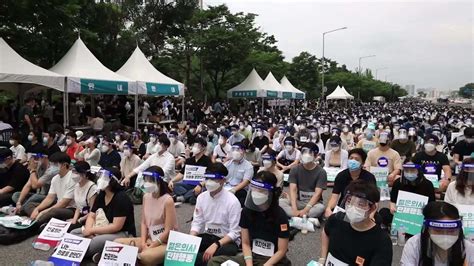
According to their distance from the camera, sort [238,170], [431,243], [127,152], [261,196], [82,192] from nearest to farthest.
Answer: [431,243], [261,196], [82,192], [238,170], [127,152]

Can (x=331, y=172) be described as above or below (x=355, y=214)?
below

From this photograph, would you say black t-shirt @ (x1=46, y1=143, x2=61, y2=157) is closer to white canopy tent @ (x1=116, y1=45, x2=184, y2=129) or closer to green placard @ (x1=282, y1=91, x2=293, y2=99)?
white canopy tent @ (x1=116, y1=45, x2=184, y2=129)

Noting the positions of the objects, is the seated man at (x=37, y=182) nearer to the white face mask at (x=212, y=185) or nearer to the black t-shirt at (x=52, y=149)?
the black t-shirt at (x=52, y=149)

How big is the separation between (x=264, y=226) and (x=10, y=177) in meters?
6.19

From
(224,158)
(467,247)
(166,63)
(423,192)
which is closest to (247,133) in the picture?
(224,158)

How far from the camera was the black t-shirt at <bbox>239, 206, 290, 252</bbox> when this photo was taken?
4.75 meters

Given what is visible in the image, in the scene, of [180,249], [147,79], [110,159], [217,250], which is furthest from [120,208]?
[147,79]

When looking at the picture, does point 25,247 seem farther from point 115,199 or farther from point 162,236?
point 162,236

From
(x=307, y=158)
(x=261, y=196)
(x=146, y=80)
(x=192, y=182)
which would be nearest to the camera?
(x=261, y=196)

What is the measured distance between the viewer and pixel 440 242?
361 cm

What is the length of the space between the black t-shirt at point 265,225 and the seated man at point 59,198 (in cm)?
371

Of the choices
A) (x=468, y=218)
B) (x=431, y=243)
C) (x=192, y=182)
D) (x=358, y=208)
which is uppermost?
(x=358, y=208)

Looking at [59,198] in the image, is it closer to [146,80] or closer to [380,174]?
[380,174]

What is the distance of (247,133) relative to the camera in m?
16.3
